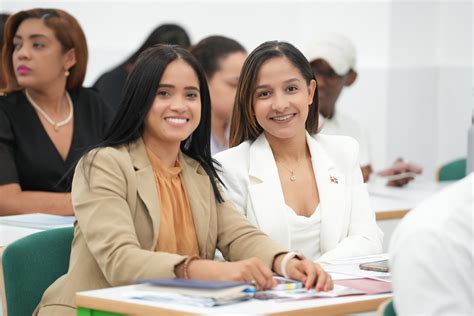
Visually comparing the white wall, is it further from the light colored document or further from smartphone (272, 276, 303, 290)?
smartphone (272, 276, 303, 290)

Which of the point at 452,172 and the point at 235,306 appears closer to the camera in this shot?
the point at 235,306

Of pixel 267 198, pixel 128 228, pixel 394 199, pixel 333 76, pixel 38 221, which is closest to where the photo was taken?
pixel 128 228

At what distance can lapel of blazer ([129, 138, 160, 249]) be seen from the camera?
113 inches

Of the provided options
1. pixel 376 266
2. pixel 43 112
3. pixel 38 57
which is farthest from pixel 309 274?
pixel 38 57

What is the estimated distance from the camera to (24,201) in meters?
4.25

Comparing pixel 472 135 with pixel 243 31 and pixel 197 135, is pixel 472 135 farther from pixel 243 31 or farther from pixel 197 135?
pixel 243 31

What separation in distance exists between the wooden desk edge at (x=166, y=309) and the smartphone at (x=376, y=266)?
35cm

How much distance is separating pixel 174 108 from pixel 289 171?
0.69m

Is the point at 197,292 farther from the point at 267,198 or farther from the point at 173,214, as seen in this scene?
the point at 267,198

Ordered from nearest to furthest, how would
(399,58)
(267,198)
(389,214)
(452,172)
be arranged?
(267,198) < (389,214) < (452,172) < (399,58)

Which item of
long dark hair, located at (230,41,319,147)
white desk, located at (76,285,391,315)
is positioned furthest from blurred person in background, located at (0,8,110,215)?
white desk, located at (76,285,391,315)

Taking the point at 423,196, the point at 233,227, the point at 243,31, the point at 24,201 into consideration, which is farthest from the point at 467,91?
the point at 233,227

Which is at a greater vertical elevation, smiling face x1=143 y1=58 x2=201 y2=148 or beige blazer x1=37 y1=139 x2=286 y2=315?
smiling face x1=143 y1=58 x2=201 y2=148

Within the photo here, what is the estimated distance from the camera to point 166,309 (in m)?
2.24
